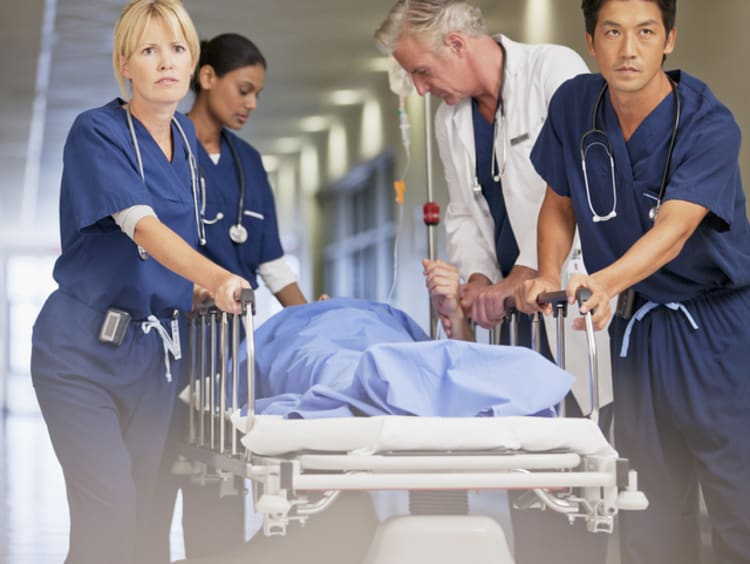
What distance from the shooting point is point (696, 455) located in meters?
2.17

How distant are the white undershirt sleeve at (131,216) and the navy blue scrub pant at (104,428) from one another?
254mm

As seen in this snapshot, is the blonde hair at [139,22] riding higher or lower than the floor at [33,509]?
higher

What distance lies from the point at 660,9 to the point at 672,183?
0.35 metres

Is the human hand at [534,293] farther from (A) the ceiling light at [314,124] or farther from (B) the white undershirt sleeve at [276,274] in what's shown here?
(A) the ceiling light at [314,124]

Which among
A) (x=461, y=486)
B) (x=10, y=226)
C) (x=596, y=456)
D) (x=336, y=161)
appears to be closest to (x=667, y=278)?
(x=596, y=456)

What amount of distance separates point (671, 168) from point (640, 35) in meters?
0.26

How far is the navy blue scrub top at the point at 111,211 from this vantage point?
2174 millimetres

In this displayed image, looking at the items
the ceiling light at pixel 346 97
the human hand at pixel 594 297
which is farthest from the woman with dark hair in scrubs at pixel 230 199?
the ceiling light at pixel 346 97

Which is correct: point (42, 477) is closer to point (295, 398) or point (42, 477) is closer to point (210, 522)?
point (210, 522)

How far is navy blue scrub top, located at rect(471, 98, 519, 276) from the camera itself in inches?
112

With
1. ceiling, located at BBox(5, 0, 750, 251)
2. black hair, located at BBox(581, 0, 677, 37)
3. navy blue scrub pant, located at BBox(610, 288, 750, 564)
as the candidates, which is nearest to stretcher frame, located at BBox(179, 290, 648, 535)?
navy blue scrub pant, located at BBox(610, 288, 750, 564)

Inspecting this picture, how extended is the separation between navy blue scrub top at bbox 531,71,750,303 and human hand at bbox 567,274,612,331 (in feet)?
0.90

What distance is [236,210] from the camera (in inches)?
131

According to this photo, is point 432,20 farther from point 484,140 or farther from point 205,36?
point 205,36
